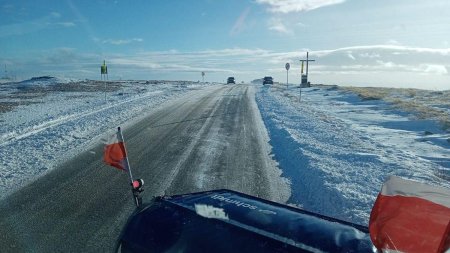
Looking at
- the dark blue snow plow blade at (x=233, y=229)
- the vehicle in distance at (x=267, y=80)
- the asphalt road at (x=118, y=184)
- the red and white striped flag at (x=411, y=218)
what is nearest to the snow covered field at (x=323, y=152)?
the asphalt road at (x=118, y=184)

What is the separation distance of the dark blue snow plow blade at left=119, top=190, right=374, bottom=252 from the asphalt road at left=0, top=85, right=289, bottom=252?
2.06 metres

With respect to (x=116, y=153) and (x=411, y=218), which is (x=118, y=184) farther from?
(x=411, y=218)

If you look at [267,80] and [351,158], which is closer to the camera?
[351,158]

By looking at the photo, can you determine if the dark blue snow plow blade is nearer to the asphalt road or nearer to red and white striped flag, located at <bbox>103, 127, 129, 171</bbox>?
red and white striped flag, located at <bbox>103, 127, 129, 171</bbox>

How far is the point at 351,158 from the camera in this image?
33.2 feet

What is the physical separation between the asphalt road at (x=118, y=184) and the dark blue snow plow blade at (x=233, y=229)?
2058mm

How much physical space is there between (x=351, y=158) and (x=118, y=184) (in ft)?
19.2

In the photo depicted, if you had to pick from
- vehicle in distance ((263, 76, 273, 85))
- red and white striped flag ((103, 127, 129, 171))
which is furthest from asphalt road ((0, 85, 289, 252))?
vehicle in distance ((263, 76, 273, 85))

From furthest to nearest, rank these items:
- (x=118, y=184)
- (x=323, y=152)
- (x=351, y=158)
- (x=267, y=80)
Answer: (x=267, y=80) < (x=323, y=152) < (x=351, y=158) < (x=118, y=184)

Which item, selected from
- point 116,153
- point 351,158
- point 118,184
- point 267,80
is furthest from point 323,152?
point 267,80

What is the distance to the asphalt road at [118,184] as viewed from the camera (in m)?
5.56

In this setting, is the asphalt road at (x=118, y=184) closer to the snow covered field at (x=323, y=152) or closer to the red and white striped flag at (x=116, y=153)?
the snow covered field at (x=323, y=152)

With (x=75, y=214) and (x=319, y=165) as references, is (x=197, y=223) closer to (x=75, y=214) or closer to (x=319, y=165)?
(x=75, y=214)

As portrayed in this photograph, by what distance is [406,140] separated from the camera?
1366 cm
